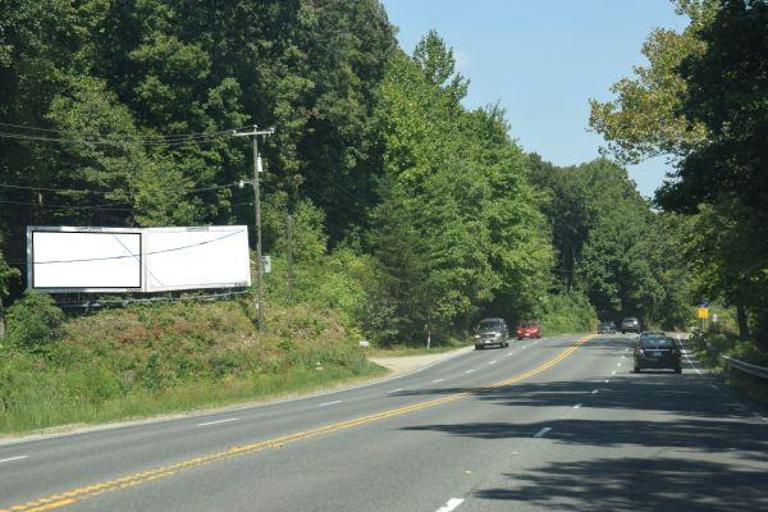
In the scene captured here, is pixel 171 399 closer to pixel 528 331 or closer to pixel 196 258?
pixel 196 258

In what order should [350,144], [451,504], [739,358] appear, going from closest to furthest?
[451,504] < [739,358] < [350,144]

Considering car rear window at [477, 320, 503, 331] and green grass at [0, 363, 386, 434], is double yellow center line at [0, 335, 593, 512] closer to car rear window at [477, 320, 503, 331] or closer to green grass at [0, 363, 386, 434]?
green grass at [0, 363, 386, 434]

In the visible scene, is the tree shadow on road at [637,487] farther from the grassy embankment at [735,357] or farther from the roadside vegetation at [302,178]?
the grassy embankment at [735,357]

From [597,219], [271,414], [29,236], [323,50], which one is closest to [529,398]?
[271,414]

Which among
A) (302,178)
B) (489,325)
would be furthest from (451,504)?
(302,178)

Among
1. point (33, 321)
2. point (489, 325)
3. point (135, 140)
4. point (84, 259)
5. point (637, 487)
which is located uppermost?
point (135, 140)

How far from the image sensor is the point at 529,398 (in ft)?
91.5

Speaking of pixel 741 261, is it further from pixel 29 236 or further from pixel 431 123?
pixel 431 123

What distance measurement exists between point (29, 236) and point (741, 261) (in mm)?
31216

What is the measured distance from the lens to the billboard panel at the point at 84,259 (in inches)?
1826

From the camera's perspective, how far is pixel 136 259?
50.8 m

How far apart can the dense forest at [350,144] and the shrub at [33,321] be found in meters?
1.21

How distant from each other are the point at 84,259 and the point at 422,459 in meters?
37.2

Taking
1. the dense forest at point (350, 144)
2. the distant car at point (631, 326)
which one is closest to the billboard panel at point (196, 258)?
the dense forest at point (350, 144)
